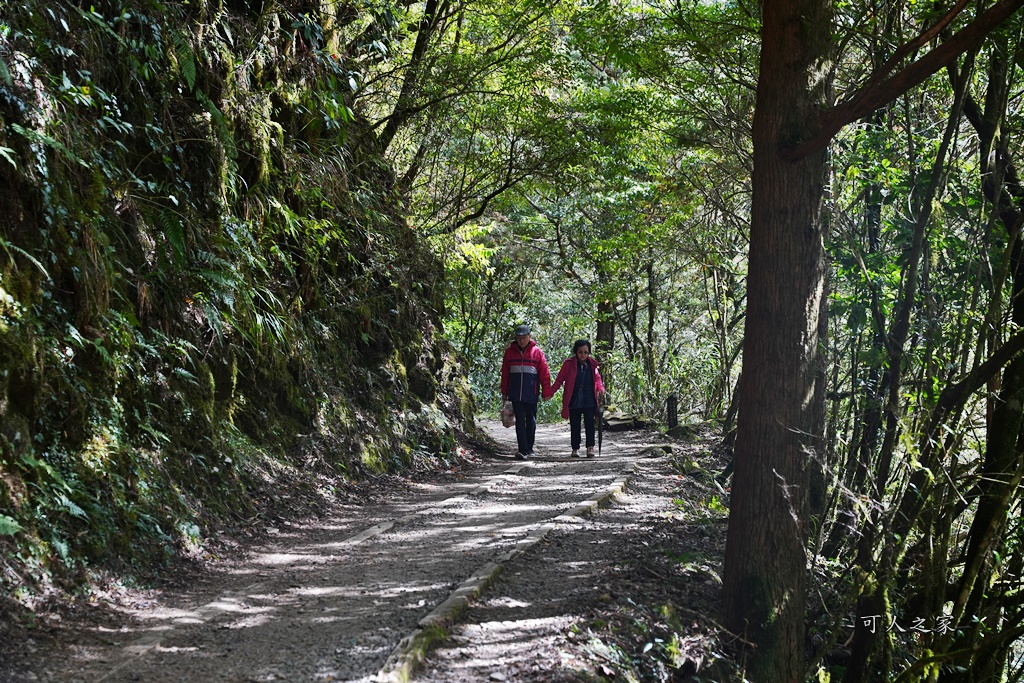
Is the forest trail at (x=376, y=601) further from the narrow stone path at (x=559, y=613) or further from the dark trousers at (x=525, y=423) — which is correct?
the dark trousers at (x=525, y=423)

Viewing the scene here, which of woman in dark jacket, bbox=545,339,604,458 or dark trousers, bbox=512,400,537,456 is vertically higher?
woman in dark jacket, bbox=545,339,604,458

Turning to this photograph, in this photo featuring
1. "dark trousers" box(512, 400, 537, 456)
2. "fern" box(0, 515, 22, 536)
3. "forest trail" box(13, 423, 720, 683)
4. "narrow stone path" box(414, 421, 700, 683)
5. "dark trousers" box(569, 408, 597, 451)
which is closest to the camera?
"forest trail" box(13, 423, 720, 683)

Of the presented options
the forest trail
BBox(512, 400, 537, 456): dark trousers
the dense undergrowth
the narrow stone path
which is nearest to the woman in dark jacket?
BBox(512, 400, 537, 456): dark trousers

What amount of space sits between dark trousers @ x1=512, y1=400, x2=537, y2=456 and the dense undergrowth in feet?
4.90

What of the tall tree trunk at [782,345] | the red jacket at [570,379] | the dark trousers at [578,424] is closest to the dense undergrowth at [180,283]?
the red jacket at [570,379]

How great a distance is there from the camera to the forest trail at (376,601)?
4.95 meters

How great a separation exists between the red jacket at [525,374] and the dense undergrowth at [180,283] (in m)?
1.55

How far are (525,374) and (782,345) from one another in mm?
8358

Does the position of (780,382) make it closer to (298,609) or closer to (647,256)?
(298,609)

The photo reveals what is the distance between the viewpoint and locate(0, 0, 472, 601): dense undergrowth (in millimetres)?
6301

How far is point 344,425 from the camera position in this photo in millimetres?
11445

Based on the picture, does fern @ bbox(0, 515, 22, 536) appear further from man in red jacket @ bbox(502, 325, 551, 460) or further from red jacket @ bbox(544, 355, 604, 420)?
red jacket @ bbox(544, 355, 604, 420)

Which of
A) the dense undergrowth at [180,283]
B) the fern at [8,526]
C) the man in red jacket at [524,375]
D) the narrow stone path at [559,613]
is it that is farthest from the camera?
the man in red jacket at [524,375]

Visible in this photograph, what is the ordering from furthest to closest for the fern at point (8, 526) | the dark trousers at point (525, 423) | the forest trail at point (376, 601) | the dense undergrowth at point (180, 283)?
the dark trousers at point (525, 423), the dense undergrowth at point (180, 283), the fern at point (8, 526), the forest trail at point (376, 601)
